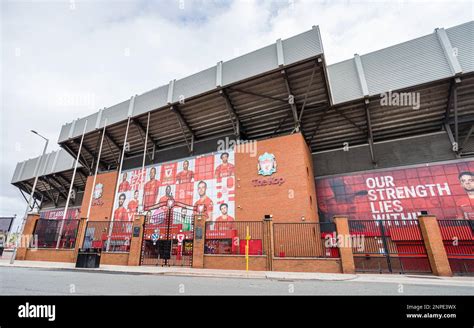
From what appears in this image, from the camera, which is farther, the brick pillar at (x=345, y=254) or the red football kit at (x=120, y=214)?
the red football kit at (x=120, y=214)

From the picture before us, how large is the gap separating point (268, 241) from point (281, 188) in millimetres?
7090

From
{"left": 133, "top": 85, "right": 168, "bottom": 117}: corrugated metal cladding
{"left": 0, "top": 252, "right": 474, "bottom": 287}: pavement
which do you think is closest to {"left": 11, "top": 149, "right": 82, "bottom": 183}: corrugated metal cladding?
{"left": 133, "top": 85, "right": 168, "bottom": 117}: corrugated metal cladding

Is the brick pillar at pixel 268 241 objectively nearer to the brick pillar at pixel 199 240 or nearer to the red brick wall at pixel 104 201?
the brick pillar at pixel 199 240

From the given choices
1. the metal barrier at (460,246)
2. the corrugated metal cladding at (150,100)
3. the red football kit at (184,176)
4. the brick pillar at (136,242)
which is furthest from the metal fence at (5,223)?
the metal barrier at (460,246)

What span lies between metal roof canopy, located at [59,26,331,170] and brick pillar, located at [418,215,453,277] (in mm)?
12351

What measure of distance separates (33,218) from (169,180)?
12.1 metres

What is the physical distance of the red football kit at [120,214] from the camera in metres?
27.4

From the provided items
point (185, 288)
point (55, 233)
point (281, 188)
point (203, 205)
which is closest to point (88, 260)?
point (55, 233)

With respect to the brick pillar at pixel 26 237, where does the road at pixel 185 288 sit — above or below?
below

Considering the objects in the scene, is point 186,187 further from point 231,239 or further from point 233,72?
point 233,72

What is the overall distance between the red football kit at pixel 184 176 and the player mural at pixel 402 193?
1380 cm

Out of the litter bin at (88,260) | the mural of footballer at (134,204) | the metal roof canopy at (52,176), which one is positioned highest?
the metal roof canopy at (52,176)

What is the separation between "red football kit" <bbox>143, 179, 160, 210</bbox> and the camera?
26.3 m
